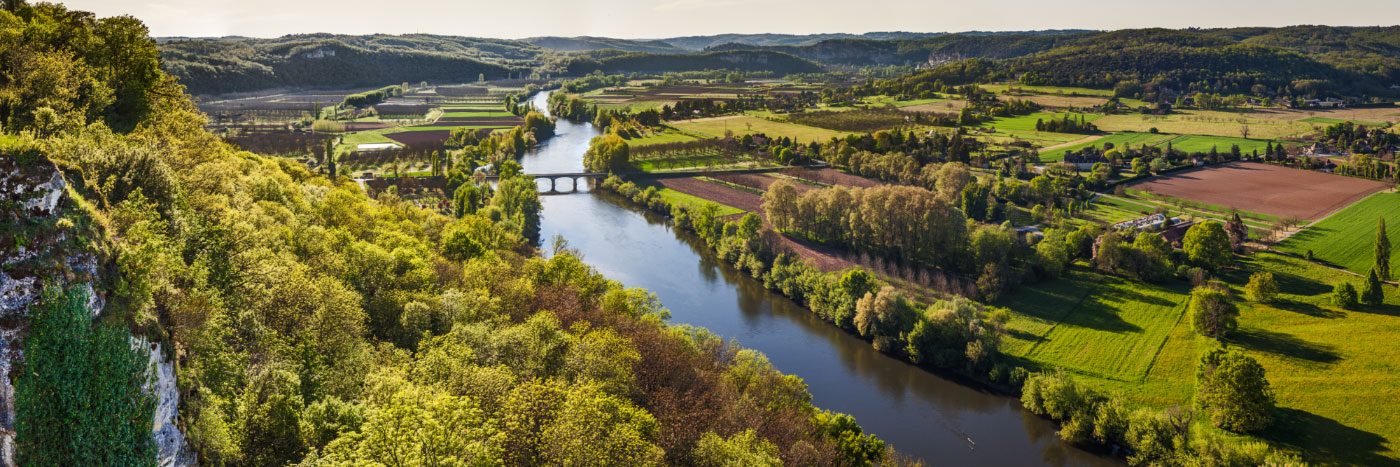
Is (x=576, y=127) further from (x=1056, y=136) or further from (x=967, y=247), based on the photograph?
(x=967, y=247)

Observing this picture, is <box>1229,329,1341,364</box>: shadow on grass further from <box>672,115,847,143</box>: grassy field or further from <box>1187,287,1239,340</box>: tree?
<box>672,115,847,143</box>: grassy field

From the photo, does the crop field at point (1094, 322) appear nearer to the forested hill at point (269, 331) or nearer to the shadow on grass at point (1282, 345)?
the shadow on grass at point (1282, 345)

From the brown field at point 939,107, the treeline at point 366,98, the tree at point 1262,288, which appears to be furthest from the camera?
the treeline at point 366,98

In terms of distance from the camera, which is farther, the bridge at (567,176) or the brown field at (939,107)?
the brown field at (939,107)

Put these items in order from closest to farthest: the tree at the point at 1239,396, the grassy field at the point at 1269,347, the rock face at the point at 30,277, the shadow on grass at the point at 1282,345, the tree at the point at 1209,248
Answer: the rock face at the point at 30,277, the tree at the point at 1239,396, the grassy field at the point at 1269,347, the shadow on grass at the point at 1282,345, the tree at the point at 1209,248

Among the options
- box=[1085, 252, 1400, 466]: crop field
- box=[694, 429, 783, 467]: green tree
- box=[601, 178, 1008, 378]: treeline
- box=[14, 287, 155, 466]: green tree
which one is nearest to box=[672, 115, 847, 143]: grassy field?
box=[601, 178, 1008, 378]: treeline

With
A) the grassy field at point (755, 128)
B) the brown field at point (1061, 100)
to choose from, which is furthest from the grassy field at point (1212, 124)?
the grassy field at point (755, 128)
